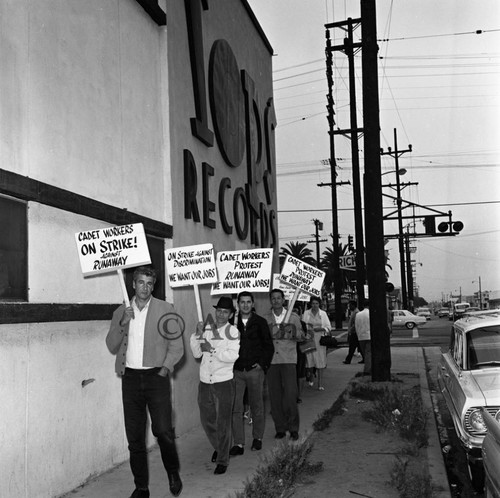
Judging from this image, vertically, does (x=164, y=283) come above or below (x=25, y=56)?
below

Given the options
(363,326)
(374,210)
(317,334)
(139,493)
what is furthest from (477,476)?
(363,326)

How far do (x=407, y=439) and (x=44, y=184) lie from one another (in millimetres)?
5366

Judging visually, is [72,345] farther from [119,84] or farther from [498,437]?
[498,437]

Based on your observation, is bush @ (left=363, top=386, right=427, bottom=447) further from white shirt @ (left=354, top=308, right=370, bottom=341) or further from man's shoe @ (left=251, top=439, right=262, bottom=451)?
white shirt @ (left=354, top=308, right=370, bottom=341)

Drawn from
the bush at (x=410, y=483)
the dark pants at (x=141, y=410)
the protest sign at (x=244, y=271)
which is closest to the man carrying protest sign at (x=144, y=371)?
the dark pants at (x=141, y=410)

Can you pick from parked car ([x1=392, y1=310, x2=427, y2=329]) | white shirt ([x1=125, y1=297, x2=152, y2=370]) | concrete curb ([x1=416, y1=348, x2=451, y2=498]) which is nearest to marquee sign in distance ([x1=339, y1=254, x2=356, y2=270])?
parked car ([x1=392, y1=310, x2=427, y2=329])

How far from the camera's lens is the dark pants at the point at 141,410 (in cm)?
583

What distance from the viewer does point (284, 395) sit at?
8.41 meters

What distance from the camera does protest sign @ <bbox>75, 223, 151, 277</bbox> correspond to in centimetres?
614

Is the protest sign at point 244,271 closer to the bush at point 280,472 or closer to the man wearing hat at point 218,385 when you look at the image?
the man wearing hat at point 218,385

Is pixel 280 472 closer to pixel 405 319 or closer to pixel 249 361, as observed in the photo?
pixel 249 361

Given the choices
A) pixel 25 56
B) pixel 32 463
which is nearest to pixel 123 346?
pixel 32 463

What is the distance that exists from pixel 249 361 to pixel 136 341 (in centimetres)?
209

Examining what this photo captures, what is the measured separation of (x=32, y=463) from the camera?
18.1 ft
